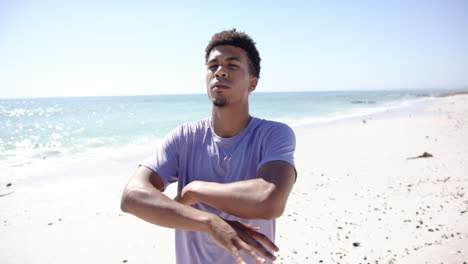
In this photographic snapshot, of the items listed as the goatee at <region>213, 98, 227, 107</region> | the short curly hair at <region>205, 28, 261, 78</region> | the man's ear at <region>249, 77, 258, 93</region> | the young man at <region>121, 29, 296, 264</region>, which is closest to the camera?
the young man at <region>121, 29, 296, 264</region>

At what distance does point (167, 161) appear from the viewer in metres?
2.05

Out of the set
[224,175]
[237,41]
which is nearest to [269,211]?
[224,175]

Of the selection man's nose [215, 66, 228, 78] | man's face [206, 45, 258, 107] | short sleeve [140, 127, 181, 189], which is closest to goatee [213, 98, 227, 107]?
man's face [206, 45, 258, 107]

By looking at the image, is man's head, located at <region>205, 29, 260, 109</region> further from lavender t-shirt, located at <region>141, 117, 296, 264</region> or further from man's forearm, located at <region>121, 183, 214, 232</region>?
man's forearm, located at <region>121, 183, 214, 232</region>

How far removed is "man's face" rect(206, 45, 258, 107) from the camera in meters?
2.03

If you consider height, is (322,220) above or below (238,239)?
below

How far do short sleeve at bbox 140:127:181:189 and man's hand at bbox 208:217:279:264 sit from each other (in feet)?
1.98

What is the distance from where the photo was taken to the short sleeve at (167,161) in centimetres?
203

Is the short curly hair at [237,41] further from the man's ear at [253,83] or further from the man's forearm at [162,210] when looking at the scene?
the man's forearm at [162,210]

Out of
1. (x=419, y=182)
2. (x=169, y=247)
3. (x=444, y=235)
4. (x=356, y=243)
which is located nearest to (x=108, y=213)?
(x=169, y=247)

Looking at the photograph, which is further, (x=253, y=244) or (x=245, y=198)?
(x=245, y=198)

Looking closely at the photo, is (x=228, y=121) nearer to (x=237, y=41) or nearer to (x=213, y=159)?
(x=213, y=159)

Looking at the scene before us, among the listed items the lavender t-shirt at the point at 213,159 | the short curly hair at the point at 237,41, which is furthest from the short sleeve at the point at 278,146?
the short curly hair at the point at 237,41

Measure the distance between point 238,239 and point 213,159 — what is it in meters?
0.60
